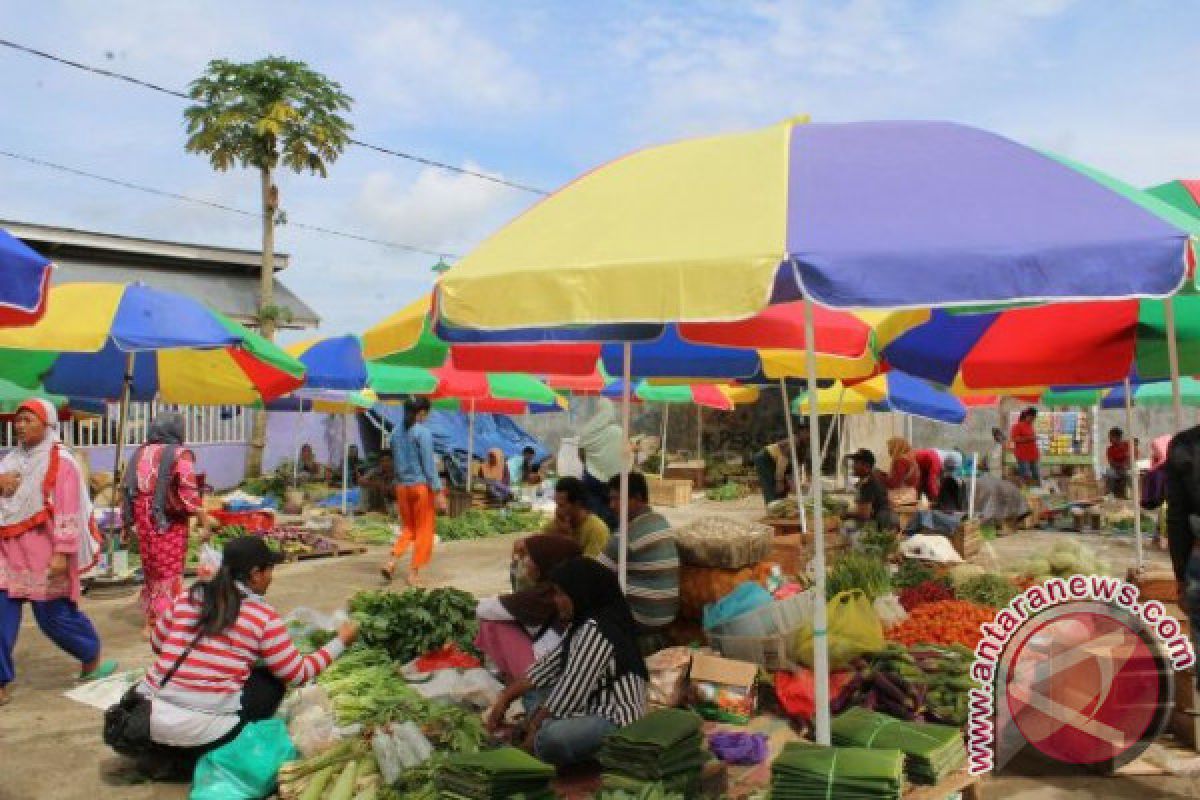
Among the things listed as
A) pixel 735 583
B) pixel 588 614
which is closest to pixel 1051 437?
pixel 735 583

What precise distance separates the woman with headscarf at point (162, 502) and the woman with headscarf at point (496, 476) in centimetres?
953

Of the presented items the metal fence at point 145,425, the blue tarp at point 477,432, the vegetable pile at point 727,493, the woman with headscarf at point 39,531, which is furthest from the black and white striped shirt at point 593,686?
the vegetable pile at point 727,493

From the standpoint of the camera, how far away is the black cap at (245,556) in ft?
15.0

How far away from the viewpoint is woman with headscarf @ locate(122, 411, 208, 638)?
7.35m

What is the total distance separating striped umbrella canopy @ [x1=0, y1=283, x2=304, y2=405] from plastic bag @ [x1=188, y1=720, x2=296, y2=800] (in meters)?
3.32

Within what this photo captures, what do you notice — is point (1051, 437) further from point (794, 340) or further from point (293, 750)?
point (293, 750)

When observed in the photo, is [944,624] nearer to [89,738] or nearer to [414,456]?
[89,738]

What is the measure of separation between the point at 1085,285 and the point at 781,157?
1247 mm

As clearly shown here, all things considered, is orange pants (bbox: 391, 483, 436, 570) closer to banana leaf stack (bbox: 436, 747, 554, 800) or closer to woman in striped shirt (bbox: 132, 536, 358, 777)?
woman in striped shirt (bbox: 132, 536, 358, 777)

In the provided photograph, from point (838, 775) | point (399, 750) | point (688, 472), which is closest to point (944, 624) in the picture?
point (838, 775)

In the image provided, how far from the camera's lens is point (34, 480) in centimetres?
590

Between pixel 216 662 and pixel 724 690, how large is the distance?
2.67 m

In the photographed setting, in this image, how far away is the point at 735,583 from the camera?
638 cm

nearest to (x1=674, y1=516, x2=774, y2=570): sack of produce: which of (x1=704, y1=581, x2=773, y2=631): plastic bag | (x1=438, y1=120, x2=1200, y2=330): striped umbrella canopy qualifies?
(x1=704, y1=581, x2=773, y2=631): plastic bag
